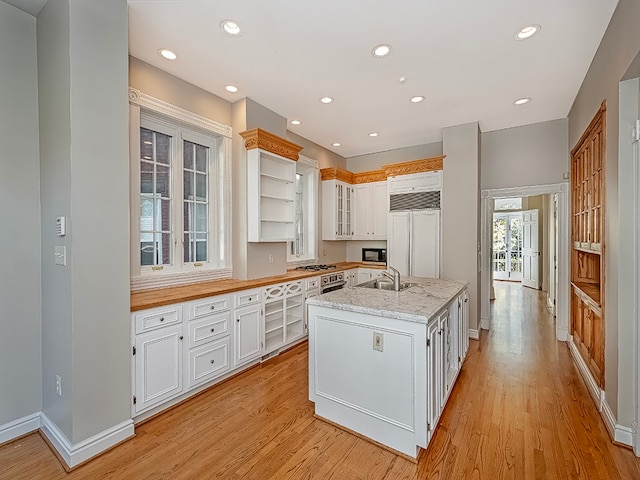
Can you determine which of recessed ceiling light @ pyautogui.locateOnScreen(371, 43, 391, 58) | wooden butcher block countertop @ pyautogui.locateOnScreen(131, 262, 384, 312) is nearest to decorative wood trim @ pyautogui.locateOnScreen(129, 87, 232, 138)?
wooden butcher block countertop @ pyautogui.locateOnScreen(131, 262, 384, 312)

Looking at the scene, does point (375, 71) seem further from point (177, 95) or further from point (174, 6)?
point (177, 95)

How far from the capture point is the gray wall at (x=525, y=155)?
13.9ft

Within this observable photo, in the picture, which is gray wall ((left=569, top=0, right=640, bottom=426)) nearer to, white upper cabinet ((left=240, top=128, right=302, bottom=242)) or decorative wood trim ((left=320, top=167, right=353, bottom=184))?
white upper cabinet ((left=240, top=128, right=302, bottom=242))

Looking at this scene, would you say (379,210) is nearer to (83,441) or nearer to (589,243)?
(589,243)

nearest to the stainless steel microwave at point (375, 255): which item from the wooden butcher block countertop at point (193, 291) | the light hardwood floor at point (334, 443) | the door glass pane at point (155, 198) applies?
the wooden butcher block countertop at point (193, 291)

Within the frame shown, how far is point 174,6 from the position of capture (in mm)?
2146

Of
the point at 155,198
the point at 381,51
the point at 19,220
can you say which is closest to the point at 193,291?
the point at 155,198

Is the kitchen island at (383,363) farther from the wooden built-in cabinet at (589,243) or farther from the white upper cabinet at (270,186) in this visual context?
the white upper cabinet at (270,186)

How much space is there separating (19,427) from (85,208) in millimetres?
1725

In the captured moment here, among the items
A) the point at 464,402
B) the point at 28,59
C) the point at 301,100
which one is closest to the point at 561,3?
the point at 301,100

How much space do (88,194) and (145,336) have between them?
44.2 inches

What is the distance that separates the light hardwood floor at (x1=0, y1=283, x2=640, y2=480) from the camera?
1.86 meters

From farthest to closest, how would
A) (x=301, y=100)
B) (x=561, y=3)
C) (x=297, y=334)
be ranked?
(x=297, y=334), (x=301, y=100), (x=561, y=3)

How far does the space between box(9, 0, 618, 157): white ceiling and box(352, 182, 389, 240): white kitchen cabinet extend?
1.77m
